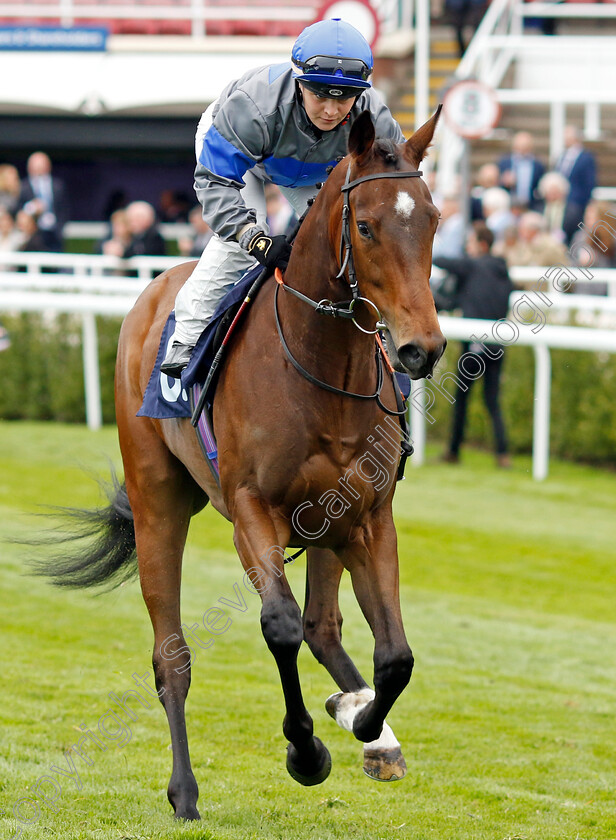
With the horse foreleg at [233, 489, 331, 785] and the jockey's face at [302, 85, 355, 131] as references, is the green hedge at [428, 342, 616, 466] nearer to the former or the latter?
the jockey's face at [302, 85, 355, 131]

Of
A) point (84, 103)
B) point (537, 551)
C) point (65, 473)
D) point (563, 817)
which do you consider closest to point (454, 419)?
point (537, 551)

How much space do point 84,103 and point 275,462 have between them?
1332 cm

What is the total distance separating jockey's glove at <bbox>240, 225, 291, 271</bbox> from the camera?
148 inches

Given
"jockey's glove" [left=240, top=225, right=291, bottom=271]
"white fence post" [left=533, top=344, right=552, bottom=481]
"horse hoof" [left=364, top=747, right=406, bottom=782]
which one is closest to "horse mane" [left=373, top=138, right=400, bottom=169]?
"jockey's glove" [left=240, top=225, right=291, bottom=271]

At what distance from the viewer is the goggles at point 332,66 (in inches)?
140

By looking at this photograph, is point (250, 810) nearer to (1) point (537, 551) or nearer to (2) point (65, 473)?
(1) point (537, 551)

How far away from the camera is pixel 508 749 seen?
15.8 feet

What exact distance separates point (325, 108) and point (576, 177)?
28.3ft

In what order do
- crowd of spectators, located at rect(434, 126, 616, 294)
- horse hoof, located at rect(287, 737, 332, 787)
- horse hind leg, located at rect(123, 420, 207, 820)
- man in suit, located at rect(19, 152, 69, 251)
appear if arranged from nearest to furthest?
horse hoof, located at rect(287, 737, 332, 787) < horse hind leg, located at rect(123, 420, 207, 820) < crowd of spectators, located at rect(434, 126, 616, 294) < man in suit, located at rect(19, 152, 69, 251)

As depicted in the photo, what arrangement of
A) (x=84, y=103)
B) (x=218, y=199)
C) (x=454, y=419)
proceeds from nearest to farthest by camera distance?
(x=218, y=199) < (x=454, y=419) < (x=84, y=103)

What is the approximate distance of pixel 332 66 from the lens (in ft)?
11.7

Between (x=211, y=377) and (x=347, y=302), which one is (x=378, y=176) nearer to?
(x=347, y=302)

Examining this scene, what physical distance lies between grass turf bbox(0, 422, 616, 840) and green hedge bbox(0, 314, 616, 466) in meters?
0.81

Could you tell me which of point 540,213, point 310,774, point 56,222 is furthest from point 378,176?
point 56,222
